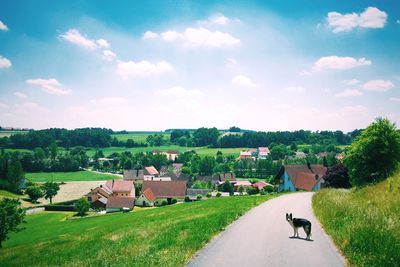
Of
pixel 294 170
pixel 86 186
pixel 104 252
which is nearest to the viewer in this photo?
pixel 104 252

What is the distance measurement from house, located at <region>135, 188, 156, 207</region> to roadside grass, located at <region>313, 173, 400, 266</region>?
214 feet

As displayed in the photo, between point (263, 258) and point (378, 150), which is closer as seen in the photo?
point (263, 258)

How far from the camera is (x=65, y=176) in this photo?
471 feet

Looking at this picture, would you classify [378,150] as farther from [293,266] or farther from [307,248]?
[293,266]

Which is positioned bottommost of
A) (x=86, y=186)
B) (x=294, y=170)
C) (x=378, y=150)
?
(x=86, y=186)

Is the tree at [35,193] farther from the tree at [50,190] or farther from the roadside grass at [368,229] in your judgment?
the roadside grass at [368,229]

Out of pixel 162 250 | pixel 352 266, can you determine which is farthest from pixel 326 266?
pixel 162 250

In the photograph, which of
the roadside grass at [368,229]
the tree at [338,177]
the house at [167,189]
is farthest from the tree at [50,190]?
the roadside grass at [368,229]

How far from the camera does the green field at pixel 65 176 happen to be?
13400 cm

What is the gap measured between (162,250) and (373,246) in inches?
286

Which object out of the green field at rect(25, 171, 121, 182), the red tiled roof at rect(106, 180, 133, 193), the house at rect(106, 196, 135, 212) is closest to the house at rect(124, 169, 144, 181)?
the green field at rect(25, 171, 121, 182)

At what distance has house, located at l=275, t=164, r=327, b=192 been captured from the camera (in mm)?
60969

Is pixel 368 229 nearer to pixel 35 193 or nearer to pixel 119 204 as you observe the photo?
pixel 119 204

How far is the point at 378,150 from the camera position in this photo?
30.5 meters
